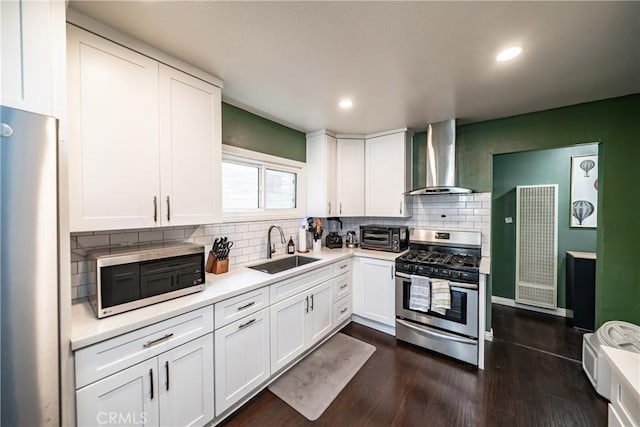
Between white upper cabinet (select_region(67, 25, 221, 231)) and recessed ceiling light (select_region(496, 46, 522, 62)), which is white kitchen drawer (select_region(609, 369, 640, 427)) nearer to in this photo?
recessed ceiling light (select_region(496, 46, 522, 62))

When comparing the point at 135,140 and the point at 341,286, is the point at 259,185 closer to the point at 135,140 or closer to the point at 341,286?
the point at 135,140

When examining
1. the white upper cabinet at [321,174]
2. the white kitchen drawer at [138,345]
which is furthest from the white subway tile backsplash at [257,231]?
the white kitchen drawer at [138,345]

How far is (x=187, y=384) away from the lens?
4.66 ft

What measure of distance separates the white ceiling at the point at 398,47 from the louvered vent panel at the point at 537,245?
60.0 inches

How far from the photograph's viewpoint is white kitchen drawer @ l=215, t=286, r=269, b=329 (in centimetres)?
159

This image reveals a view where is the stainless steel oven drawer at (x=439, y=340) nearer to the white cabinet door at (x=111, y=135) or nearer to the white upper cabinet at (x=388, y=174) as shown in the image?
the white upper cabinet at (x=388, y=174)

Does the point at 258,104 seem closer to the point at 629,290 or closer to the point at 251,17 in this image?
the point at 251,17

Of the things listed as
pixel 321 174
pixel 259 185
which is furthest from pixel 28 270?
pixel 321 174

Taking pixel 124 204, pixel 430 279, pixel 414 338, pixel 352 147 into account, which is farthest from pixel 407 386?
pixel 352 147

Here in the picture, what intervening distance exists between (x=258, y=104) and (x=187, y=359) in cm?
216

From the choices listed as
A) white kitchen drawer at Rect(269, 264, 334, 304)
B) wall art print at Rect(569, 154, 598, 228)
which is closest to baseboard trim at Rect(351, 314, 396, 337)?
white kitchen drawer at Rect(269, 264, 334, 304)

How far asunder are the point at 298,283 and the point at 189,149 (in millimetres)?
1428

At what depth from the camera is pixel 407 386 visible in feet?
6.62

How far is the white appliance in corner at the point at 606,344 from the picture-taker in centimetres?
176
